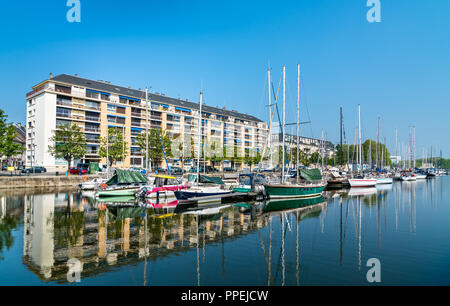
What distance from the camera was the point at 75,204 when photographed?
31.8 m

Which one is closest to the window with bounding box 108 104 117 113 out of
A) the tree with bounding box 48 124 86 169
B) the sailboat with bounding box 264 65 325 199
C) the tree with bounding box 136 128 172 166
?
the tree with bounding box 136 128 172 166

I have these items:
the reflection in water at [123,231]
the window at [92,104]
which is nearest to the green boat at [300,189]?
the reflection in water at [123,231]

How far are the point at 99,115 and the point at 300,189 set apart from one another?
61466mm

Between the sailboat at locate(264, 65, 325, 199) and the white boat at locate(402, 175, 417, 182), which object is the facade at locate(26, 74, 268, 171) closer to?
the sailboat at locate(264, 65, 325, 199)

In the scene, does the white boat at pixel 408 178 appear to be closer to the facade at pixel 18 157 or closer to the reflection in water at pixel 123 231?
the reflection in water at pixel 123 231

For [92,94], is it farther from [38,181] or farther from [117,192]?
[117,192]

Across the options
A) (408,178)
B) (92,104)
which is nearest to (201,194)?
(92,104)

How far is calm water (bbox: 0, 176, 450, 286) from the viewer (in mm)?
11797

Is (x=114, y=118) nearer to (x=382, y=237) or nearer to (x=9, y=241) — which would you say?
(x=9, y=241)

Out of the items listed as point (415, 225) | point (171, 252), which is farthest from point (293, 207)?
point (171, 252)

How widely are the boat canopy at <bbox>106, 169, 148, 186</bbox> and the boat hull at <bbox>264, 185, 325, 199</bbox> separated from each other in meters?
17.3

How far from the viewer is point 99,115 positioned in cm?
7819

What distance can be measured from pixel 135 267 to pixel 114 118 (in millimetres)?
75251

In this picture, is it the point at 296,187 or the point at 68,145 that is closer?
the point at 296,187
